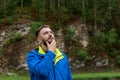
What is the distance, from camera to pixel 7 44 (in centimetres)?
3378

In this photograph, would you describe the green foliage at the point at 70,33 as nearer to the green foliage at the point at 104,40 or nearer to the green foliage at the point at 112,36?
the green foliage at the point at 104,40

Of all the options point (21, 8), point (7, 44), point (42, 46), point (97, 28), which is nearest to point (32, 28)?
point (7, 44)

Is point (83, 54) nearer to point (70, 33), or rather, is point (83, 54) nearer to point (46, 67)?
point (70, 33)

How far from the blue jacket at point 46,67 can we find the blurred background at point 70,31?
25950 millimetres

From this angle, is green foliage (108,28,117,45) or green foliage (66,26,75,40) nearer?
green foliage (66,26,75,40)

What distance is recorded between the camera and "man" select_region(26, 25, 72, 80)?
4469mm

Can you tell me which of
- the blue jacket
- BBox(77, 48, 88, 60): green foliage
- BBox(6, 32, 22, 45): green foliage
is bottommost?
BBox(77, 48, 88, 60): green foliage

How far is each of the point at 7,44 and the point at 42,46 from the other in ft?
96.5

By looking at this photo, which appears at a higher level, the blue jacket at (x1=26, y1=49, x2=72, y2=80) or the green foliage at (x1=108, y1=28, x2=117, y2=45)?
the blue jacket at (x1=26, y1=49, x2=72, y2=80)

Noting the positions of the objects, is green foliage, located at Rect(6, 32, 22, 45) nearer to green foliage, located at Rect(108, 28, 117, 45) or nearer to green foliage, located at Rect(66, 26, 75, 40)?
green foliage, located at Rect(66, 26, 75, 40)

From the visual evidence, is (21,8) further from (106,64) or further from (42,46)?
(42,46)

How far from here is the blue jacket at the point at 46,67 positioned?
446 cm

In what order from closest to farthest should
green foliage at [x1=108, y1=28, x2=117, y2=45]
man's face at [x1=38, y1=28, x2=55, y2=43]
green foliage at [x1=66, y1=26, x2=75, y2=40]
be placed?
man's face at [x1=38, y1=28, x2=55, y2=43], green foliage at [x1=66, y1=26, x2=75, y2=40], green foliage at [x1=108, y1=28, x2=117, y2=45]

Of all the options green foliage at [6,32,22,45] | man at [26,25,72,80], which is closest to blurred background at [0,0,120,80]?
green foliage at [6,32,22,45]
